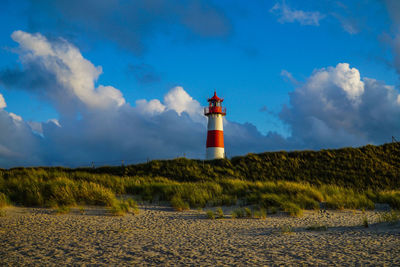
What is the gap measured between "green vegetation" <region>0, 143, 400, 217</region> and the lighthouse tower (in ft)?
10.7

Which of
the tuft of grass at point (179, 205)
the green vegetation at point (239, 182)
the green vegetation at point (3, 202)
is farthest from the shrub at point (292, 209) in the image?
the green vegetation at point (3, 202)

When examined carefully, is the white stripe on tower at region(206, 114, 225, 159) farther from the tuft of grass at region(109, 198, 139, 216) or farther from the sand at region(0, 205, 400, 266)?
the sand at region(0, 205, 400, 266)

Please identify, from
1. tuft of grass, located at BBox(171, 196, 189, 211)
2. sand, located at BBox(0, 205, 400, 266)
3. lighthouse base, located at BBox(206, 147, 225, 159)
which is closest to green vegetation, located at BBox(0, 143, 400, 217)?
→ tuft of grass, located at BBox(171, 196, 189, 211)

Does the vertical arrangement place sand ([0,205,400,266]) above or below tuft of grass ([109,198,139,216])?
below

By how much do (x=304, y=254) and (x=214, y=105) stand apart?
102ft

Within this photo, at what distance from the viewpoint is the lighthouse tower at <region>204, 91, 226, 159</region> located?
1280 inches

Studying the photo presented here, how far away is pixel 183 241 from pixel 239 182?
10.3m

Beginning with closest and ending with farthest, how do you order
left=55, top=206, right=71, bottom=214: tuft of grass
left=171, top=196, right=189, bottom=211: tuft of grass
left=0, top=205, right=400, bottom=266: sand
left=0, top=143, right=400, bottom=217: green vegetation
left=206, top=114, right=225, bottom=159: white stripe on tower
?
left=0, top=205, right=400, bottom=266: sand → left=55, top=206, right=71, bottom=214: tuft of grass → left=171, top=196, right=189, bottom=211: tuft of grass → left=0, top=143, right=400, bottom=217: green vegetation → left=206, top=114, right=225, bottom=159: white stripe on tower

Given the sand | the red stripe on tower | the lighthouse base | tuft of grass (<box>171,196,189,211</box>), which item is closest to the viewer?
the sand

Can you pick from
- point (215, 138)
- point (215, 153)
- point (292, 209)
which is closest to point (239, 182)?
point (292, 209)

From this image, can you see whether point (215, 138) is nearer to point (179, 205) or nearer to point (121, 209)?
point (179, 205)

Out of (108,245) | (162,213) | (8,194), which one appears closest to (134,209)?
(162,213)

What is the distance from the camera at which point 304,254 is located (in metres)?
4.82

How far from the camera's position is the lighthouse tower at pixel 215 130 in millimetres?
32500
